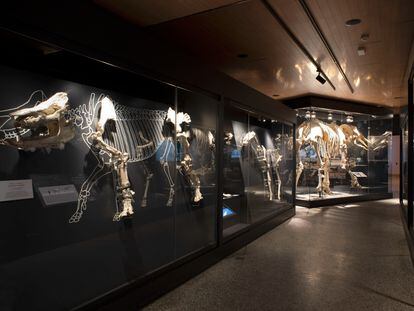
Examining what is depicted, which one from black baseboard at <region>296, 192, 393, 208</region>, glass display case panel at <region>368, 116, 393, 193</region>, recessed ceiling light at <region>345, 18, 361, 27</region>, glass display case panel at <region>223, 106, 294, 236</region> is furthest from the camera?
glass display case panel at <region>368, 116, 393, 193</region>

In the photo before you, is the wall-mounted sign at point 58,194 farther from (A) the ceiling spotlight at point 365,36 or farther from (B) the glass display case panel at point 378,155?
(B) the glass display case panel at point 378,155

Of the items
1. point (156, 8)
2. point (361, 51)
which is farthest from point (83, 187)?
point (361, 51)

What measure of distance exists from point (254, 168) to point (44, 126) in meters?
3.94

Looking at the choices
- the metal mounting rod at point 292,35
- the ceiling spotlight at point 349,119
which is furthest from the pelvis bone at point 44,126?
the ceiling spotlight at point 349,119

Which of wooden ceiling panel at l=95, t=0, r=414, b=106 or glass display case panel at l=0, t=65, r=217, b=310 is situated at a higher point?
wooden ceiling panel at l=95, t=0, r=414, b=106

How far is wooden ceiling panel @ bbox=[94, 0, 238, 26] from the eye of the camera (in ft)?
10.6

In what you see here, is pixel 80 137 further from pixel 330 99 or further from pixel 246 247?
pixel 330 99

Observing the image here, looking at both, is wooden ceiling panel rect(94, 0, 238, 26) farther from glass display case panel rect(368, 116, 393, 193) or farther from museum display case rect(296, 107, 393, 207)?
glass display case panel rect(368, 116, 393, 193)

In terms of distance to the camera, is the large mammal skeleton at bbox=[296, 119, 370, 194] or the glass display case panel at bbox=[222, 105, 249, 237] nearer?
the glass display case panel at bbox=[222, 105, 249, 237]

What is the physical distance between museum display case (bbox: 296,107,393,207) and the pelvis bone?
707 cm

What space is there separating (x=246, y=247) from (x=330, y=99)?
227 inches

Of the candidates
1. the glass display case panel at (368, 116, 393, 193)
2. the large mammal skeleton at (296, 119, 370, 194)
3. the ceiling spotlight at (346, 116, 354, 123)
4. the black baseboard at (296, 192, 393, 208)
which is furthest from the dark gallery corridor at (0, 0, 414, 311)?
the glass display case panel at (368, 116, 393, 193)

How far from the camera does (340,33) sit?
14.2 ft

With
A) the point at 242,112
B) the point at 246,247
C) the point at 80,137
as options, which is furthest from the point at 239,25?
the point at 246,247
